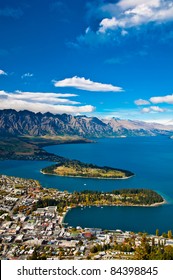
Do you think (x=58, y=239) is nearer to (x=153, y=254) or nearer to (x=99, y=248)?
(x=99, y=248)

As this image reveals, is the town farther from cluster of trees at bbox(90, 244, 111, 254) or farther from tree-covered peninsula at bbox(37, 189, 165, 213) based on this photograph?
tree-covered peninsula at bbox(37, 189, 165, 213)

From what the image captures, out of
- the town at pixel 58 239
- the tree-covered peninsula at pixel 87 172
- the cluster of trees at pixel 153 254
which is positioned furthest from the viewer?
the tree-covered peninsula at pixel 87 172

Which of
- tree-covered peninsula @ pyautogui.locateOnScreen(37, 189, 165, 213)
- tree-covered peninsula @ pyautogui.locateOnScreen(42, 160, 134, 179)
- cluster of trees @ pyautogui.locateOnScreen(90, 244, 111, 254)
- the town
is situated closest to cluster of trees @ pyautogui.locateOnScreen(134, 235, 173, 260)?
the town

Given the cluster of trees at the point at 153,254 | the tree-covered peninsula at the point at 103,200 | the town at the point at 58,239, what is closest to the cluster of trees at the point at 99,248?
the town at the point at 58,239

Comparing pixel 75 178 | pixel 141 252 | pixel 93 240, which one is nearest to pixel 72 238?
pixel 93 240

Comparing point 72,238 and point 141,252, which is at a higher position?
point 141,252

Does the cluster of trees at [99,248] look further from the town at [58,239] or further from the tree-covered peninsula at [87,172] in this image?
the tree-covered peninsula at [87,172]

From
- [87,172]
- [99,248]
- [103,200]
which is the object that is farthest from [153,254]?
[87,172]

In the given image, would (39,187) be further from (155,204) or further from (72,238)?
(72,238)
